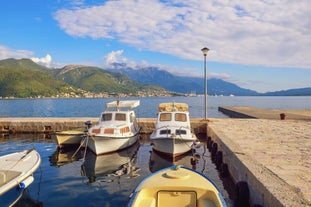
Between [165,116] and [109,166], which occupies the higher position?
[165,116]

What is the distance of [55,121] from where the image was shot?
2647 centimetres

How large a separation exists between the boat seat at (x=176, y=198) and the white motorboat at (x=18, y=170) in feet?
15.0

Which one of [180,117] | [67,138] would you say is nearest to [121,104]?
[67,138]

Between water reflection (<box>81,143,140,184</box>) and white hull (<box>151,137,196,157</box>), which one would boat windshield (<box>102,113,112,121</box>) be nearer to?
water reflection (<box>81,143,140,184</box>)

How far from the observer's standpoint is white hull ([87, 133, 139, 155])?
656 inches

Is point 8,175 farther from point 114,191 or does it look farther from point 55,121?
point 55,121

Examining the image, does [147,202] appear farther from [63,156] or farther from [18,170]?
[63,156]

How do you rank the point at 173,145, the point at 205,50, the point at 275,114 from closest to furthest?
the point at 173,145, the point at 205,50, the point at 275,114

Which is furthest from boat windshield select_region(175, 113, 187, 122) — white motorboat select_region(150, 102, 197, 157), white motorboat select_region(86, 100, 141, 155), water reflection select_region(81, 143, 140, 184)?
water reflection select_region(81, 143, 140, 184)

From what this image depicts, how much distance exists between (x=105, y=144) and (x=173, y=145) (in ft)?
14.1

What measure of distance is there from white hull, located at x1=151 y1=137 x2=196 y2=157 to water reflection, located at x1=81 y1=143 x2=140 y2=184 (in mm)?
1861

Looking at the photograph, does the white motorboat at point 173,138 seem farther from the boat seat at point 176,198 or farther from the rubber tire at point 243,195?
the boat seat at point 176,198

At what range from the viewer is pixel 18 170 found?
32.0 feet

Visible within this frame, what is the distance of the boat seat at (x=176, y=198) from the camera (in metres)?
7.07
